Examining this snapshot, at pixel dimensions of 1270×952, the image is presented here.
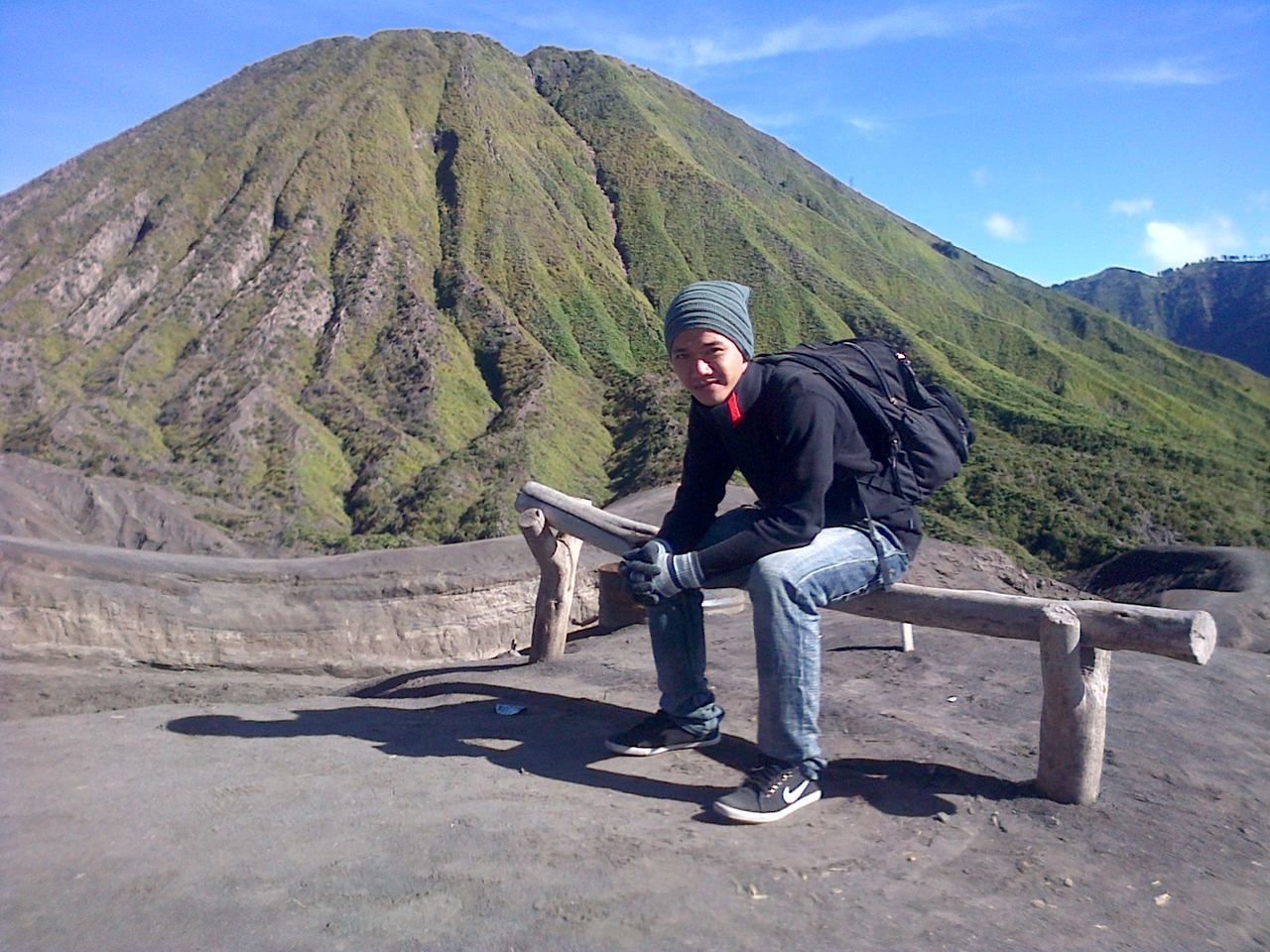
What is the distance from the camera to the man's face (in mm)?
3441

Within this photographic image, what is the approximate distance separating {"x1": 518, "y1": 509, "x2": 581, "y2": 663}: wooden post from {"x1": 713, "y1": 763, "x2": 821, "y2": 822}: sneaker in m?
2.89

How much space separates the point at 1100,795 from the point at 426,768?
2.45m

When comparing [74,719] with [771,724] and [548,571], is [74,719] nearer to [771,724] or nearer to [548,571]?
[548,571]

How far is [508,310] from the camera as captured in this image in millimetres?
39469

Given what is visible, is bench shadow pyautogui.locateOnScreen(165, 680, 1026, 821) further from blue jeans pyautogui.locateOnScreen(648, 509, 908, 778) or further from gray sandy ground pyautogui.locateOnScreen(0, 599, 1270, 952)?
blue jeans pyautogui.locateOnScreen(648, 509, 908, 778)

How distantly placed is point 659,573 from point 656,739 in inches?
35.5

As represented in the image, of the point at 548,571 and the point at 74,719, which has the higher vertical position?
the point at 548,571

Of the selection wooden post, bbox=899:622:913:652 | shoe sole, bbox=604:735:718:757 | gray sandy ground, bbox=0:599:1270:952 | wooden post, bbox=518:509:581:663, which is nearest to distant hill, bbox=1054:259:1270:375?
wooden post, bbox=899:622:913:652

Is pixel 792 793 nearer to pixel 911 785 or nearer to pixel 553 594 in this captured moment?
pixel 911 785

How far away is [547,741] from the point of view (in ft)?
14.5

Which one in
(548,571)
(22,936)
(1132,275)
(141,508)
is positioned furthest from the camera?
(1132,275)

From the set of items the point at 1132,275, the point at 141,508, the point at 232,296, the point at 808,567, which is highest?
the point at 1132,275

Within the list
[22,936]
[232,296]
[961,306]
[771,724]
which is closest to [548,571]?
[771,724]

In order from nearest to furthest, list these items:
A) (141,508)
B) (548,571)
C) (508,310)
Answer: (548,571) → (141,508) → (508,310)
